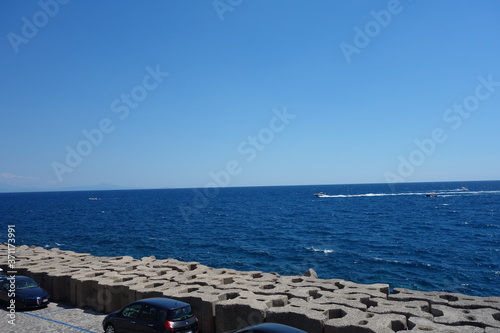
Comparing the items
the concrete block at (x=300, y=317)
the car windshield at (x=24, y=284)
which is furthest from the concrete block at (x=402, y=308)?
the car windshield at (x=24, y=284)

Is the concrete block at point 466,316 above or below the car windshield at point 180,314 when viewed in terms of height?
below

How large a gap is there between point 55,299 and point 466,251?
3960 cm

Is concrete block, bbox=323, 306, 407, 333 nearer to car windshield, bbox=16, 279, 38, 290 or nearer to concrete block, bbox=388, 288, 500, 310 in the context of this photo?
concrete block, bbox=388, 288, 500, 310

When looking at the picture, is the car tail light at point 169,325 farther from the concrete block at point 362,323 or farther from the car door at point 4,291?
the car door at point 4,291

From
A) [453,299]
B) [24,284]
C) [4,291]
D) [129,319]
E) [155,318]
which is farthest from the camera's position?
[24,284]

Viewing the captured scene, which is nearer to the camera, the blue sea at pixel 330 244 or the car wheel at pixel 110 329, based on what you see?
the car wheel at pixel 110 329

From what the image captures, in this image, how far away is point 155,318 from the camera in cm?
1102

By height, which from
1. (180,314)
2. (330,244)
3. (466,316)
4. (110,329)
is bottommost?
(330,244)

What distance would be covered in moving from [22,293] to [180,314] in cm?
817

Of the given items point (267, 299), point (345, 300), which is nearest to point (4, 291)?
point (267, 299)

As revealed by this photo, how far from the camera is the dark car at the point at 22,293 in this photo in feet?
49.8

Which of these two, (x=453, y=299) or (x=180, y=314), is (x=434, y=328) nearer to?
(x=453, y=299)

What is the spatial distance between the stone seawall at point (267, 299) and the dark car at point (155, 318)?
1568 mm

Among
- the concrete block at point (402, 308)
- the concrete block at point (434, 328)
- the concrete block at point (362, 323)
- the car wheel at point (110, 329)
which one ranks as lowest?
the car wheel at point (110, 329)
